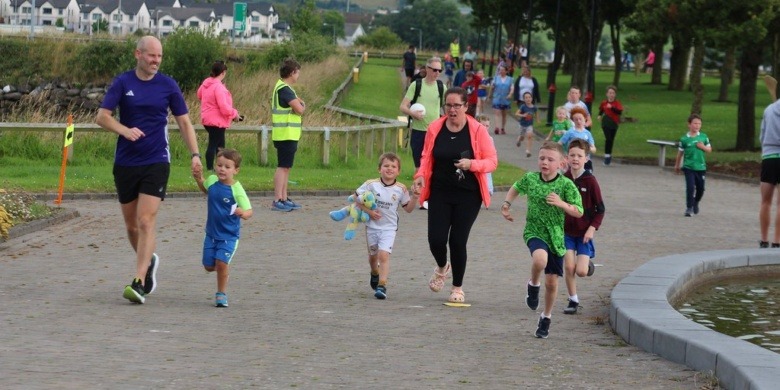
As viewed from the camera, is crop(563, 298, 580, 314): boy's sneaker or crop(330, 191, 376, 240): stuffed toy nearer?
crop(563, 298, 580, 314): boy's sneaker

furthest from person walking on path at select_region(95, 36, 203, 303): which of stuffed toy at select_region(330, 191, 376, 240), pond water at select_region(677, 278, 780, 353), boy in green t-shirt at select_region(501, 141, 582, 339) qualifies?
pond water at select_region(677, 278, 780, 353)

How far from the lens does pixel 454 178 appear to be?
37.7 ft

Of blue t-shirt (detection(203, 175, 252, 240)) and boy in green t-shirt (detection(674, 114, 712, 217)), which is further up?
blue t-shirt (detection(203, 175, 252, 240))

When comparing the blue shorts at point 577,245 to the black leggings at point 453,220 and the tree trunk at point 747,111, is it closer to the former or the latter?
the black leggings at point 453,220

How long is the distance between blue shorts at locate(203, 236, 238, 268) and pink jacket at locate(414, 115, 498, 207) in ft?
5.15

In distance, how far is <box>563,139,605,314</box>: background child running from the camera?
11227 millimetres

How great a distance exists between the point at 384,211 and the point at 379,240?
0.76 ft

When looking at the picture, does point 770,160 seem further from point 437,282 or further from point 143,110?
point 143,110

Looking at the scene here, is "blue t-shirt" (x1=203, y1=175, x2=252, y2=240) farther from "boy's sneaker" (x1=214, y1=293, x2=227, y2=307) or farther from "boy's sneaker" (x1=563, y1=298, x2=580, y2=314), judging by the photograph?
"boy's sneaker" (x1=563, y1=298, x2=580, y2=314)

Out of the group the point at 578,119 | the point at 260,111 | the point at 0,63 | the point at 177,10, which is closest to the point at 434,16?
the point at 177,10

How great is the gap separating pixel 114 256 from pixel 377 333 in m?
4.58

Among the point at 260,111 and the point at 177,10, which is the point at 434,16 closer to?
the point at 177,10

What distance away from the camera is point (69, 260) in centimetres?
1332

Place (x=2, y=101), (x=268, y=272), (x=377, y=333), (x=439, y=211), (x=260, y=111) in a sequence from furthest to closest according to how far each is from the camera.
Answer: (x=2, y=101), (x=260, y=111), (x=268, y=272), (x=439, y=211), (x=377, y=333)
